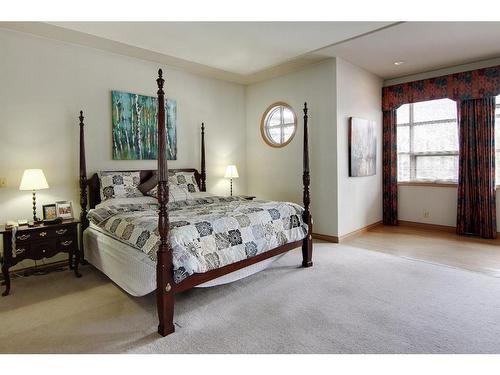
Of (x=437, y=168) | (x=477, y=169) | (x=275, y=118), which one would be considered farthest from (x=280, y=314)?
(x=437, y=168)

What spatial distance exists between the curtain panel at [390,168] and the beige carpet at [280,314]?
2291mm

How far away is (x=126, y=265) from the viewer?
268 centimetres

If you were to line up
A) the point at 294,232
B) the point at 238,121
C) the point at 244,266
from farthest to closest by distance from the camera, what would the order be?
the point at 238,121 → the point at 294,232 → the point at 244,266

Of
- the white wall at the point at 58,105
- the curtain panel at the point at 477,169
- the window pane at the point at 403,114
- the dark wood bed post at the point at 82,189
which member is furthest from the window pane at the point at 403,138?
the dark wood bed post at the point at 82,189

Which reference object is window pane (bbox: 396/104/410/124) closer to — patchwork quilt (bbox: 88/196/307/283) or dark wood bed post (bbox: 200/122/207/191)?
patchwork quilt (bbox: 88/196/307/283)

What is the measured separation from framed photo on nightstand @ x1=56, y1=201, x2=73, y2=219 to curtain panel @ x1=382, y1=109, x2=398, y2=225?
16.3ft

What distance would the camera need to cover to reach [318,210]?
15.3 ft

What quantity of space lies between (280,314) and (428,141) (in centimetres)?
432

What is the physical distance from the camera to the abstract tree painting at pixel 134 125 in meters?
4.05

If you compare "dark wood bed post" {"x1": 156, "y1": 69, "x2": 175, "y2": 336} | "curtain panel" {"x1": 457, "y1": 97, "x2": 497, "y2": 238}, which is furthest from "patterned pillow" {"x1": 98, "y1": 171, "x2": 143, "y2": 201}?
"curtain panel" {"x1": 457, "y1": 97, "x2": 497, "y2": 238}

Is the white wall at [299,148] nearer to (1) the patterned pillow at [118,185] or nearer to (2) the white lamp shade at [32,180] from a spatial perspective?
(1) the patterned pillow at [118,185]

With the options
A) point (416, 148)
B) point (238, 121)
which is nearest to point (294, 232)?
point (238, 121)
